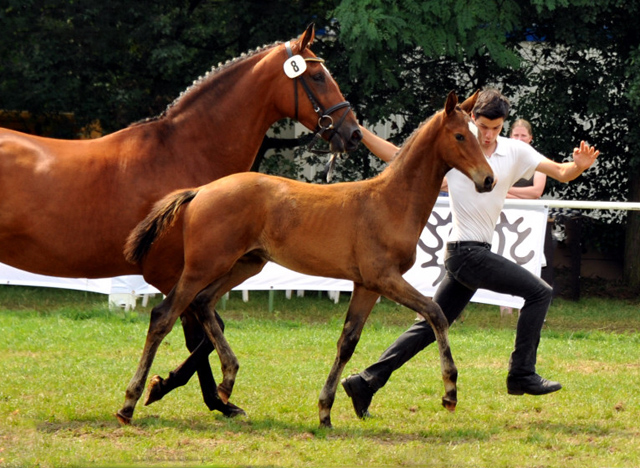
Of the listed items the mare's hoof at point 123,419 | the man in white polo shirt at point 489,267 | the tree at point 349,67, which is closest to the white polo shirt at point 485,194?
the man in white polo shirt at point 489,267

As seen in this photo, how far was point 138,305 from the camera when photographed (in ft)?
39.7

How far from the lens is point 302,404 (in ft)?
21.8

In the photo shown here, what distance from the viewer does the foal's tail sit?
18.9 ft

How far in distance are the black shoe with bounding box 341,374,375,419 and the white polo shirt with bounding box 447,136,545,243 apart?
1.08m

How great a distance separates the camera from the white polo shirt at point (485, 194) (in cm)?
614

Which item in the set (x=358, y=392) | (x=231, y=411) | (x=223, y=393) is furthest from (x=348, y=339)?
(x=231, y=411)

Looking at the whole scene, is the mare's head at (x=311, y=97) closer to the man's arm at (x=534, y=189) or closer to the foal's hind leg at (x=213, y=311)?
the foal's hind leg at (x=213, y=311)

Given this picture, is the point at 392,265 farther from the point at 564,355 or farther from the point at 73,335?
the point at 73,335

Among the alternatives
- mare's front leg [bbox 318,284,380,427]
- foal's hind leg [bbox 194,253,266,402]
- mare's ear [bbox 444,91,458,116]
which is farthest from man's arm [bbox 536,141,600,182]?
foal's hind leg [bbox 194,253,266,402]

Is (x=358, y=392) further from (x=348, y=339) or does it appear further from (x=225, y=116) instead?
(x=225, y=116)

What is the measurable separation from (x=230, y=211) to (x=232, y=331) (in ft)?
14.6

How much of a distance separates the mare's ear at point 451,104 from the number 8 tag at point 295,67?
1075 millimetres

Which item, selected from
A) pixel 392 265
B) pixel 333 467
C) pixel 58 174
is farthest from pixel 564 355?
pixel 58 174

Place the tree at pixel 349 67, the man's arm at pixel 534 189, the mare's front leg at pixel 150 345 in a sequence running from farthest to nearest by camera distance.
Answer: the tree at pixel 349 67 < the man's arm at pixel 534 189 < the mare's front leg at pixel 150 345
